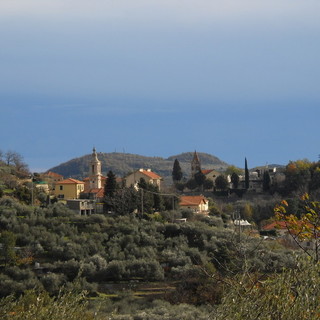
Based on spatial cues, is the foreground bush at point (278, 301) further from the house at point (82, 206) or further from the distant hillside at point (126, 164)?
the distant hillside at point (126, 164)

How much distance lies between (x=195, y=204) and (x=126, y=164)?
302 ft

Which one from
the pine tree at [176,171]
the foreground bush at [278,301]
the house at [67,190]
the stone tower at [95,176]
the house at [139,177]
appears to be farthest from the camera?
the pine tree at [176,171]

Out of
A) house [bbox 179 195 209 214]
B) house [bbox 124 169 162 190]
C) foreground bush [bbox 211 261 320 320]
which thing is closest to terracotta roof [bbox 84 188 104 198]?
house [bbox 124 169 162 190]

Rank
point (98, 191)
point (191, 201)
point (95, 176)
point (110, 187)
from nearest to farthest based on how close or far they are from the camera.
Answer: point (110, 187) → point (98, 191) → point (191, 201) → point (95, 176)

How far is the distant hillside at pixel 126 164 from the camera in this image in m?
140

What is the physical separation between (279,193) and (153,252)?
126 ft

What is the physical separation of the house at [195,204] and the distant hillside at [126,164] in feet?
251

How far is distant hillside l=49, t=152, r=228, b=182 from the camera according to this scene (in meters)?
140

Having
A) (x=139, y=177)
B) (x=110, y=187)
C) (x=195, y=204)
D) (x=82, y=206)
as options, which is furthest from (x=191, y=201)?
(x=82, y=206)

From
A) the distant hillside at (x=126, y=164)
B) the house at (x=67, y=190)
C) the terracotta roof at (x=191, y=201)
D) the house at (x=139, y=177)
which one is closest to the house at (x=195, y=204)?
the terracotta roof at (x=191, y=201)

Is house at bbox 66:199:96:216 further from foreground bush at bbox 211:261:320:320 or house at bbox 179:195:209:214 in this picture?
foreground bush at bbox 211:261:320:320

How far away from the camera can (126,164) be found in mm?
147250

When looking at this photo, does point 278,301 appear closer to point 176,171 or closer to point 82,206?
point 82,206

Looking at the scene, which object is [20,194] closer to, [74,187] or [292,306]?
[74,187]
